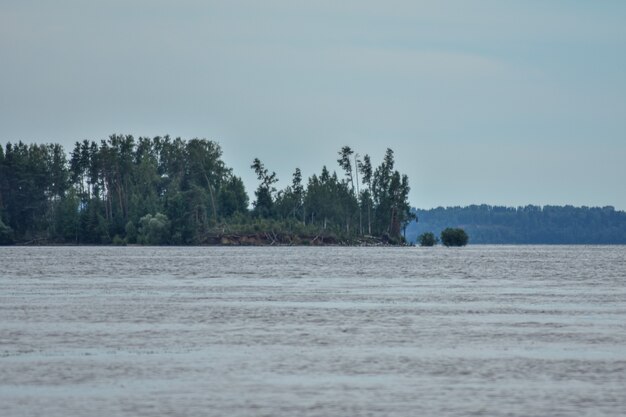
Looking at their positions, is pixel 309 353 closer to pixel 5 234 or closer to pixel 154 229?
pixel 154 229

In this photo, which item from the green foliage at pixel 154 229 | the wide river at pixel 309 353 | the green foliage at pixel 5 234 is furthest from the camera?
the green foliage at pixel 154 229

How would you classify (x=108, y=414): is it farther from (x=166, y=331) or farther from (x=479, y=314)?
(x=479, y=314)

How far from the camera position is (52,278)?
233ft

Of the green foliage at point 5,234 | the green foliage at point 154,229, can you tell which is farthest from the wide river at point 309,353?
the green foliage at point 5,234

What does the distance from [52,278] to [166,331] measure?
3720cm

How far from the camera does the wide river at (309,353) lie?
73.8 feet

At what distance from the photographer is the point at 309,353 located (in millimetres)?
30047

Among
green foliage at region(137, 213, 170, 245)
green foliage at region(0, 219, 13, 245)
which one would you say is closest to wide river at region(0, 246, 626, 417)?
green foliage at region(137, 213, 170, 245)

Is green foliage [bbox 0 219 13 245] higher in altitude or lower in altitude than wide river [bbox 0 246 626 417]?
higher

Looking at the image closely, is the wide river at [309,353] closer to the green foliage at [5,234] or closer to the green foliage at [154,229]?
the green foliage at [154,229]

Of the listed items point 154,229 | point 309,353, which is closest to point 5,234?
point 154,229

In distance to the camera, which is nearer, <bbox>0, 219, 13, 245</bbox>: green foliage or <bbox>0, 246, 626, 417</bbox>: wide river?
<bbox>0, 246, 626, 417</bbox>: wide river

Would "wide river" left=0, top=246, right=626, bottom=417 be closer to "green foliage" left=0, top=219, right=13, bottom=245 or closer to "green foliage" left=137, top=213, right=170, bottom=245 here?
"green foliage" left=137, top=213, right=170, bottom=245

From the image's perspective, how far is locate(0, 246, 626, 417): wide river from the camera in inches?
885
